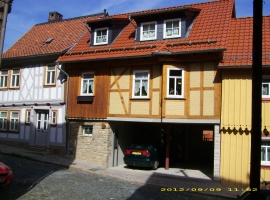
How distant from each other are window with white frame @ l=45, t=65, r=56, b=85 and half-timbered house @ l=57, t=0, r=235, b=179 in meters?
1.21

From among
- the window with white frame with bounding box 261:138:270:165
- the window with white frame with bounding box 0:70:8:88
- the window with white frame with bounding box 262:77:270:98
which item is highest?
the window with white frame with bounding box 0:70:8:88

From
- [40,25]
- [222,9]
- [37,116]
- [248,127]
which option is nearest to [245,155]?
[248,127]

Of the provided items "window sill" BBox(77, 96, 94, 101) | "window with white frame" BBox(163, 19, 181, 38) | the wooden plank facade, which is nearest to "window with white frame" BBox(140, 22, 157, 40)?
"window with white frame" BBox(163, 19, 181, 38)

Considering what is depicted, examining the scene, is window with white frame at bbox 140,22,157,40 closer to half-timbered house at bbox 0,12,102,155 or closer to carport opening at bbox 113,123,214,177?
half-timbered house at bbox 0,12,102,155

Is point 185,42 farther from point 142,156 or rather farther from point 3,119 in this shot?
point 3,119

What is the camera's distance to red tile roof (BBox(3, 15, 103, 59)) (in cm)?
1869

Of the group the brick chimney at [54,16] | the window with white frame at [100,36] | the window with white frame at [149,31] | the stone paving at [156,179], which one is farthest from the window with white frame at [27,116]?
the brick chimney at [54,16]

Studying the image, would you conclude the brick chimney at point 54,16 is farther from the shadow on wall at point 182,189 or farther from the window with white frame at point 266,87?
the window with white frame at point 266,87

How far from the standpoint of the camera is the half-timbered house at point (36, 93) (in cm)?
A: 1766

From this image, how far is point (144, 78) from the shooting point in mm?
15250

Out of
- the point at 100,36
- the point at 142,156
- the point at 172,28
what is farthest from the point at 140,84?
the point at 100,36

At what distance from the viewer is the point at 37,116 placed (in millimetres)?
18703

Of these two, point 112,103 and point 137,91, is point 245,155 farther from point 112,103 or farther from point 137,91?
point 112,103

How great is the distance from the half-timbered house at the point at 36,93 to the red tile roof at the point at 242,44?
8969 millimetres
